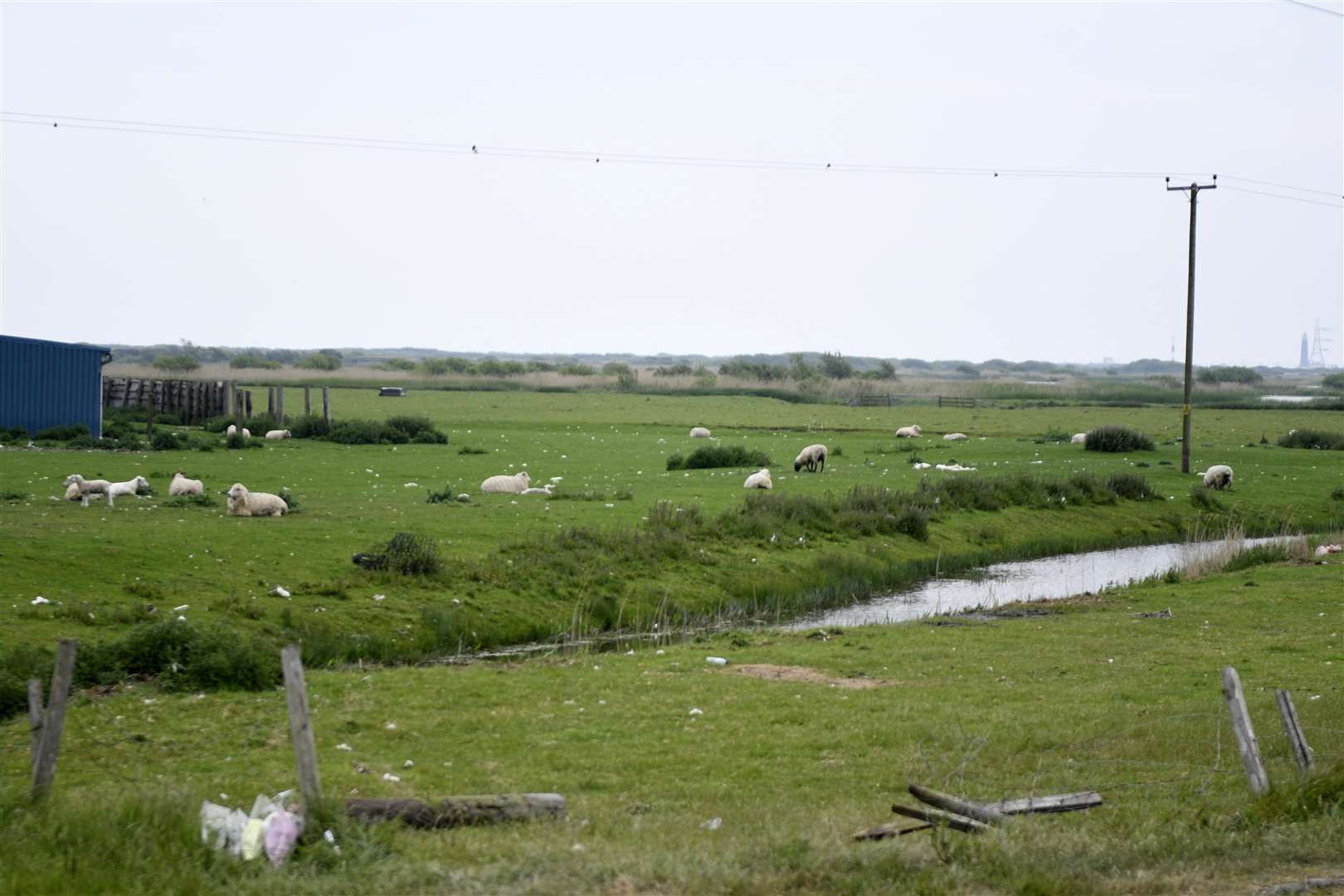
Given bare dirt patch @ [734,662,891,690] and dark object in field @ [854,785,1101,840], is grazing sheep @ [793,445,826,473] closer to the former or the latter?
bare dirt patch @ [734,662,891,690]

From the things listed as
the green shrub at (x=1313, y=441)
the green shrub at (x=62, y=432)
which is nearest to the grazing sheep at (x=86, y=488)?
the green shrub at (x=62, y=432)

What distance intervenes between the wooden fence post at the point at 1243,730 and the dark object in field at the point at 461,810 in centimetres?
571

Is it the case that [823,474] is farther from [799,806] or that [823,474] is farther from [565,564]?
[799,806]

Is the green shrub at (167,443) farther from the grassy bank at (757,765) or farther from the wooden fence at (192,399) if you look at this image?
the grassy bank at (757,765)

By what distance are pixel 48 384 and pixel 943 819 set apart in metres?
49.8

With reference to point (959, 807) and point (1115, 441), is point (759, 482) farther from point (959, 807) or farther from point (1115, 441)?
point (959, 807)

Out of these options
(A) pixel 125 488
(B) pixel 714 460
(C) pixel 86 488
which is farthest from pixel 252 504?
(B) pixel 714 460

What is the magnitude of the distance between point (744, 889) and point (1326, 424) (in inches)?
3319

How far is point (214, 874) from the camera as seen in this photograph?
29.1 feet

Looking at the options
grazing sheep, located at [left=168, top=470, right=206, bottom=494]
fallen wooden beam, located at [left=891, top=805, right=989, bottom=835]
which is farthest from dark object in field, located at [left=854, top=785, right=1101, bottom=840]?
grazing sheep, located at [left=168, top=470, right=206, bottom=494]

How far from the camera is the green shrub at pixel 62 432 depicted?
48594 mm

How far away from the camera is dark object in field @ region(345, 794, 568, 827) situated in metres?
10.1

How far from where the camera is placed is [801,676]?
61.0 feet

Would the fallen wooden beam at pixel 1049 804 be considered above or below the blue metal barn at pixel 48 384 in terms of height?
below
